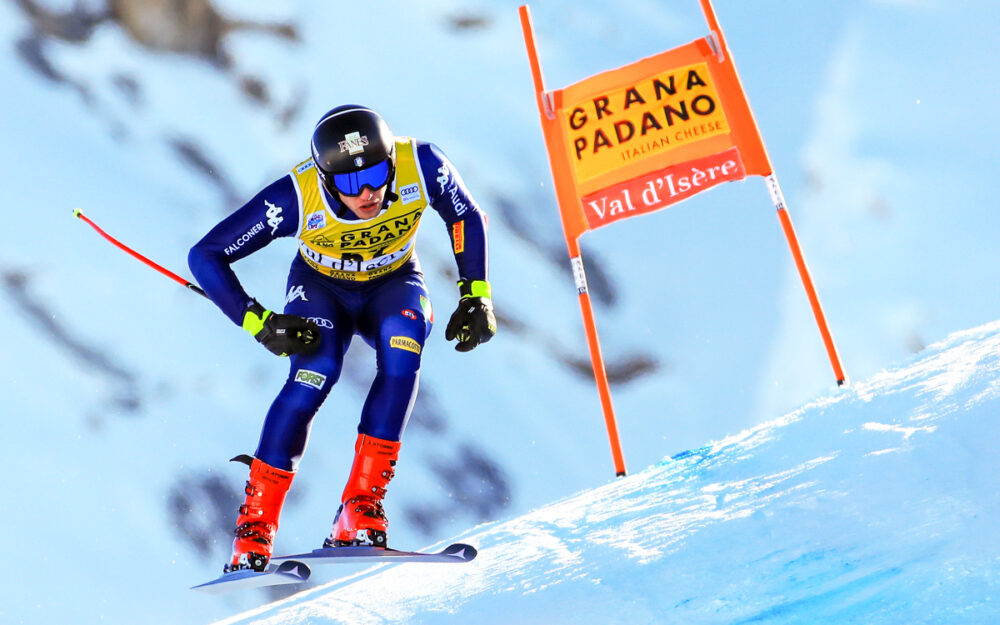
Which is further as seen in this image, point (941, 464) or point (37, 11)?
point (37, 11)

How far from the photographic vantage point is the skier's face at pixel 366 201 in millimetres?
3219

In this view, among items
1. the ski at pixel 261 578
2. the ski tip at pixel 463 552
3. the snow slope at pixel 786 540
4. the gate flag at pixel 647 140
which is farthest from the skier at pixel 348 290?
the gate flag at pixel 647 140

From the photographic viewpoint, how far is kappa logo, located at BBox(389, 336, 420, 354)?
10.8 ft

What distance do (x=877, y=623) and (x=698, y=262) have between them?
27.9 ft

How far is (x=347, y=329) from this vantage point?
350 cm

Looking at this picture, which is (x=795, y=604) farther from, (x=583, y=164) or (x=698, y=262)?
(x=698, y=262)

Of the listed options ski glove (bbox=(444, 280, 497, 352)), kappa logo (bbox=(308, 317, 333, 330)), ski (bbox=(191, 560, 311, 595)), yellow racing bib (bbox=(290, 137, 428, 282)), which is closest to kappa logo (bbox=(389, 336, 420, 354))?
ski glove (bbox=(444, 280, 497, 352))

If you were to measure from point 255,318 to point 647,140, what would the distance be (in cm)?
264

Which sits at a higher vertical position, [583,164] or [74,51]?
[74,51]

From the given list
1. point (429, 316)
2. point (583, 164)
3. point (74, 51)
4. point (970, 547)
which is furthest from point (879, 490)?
point (74, 51)

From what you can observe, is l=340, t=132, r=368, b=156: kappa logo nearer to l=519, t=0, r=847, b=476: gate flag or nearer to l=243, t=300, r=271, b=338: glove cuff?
l=243, t=300, r=271, b=338: glove cuff

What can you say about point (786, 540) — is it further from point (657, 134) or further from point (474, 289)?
point (657, 134)

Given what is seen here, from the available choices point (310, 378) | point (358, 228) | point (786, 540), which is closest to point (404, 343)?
point (310, 378)

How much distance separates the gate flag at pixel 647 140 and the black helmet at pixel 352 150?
6.71ft
